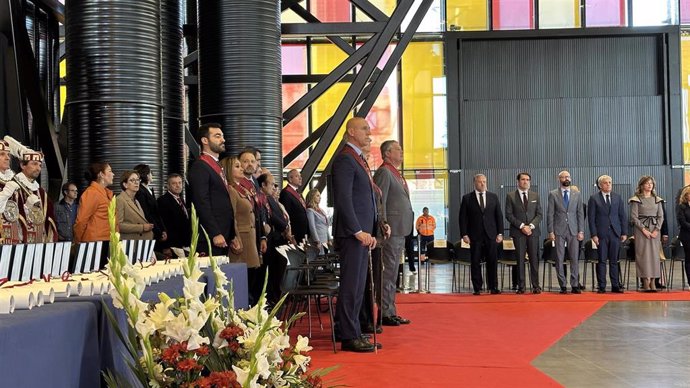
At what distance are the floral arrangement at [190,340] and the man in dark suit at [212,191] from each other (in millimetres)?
3765

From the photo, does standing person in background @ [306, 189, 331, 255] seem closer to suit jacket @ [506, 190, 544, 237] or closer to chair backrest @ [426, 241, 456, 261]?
chair backrest @ [426, 241, 456, 261]

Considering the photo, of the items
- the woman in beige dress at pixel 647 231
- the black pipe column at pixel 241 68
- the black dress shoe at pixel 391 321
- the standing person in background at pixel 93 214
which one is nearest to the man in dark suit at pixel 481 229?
the woman in beige dress at pixel 647 231

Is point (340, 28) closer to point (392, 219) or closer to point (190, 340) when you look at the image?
point (392, 219)

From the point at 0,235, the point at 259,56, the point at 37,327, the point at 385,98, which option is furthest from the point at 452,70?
the point at 37,327

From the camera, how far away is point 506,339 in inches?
267

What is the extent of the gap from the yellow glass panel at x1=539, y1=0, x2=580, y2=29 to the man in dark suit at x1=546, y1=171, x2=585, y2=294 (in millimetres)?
9448

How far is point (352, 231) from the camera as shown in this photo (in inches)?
237

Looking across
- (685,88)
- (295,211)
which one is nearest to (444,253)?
(295,211)

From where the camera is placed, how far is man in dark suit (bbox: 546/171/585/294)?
36.1 feet

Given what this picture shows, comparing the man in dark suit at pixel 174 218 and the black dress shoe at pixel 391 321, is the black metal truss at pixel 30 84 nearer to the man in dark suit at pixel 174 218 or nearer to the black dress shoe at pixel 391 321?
the man in dark suit at pixel 174 218

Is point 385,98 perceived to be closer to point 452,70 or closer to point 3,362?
point 452,70

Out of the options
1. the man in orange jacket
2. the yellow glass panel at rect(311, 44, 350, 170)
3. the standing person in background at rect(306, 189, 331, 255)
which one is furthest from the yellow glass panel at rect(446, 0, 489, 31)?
the standing person in background at rect(306, 189, 331, 255)

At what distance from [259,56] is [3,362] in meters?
8.39

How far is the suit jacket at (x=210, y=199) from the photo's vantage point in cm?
592
